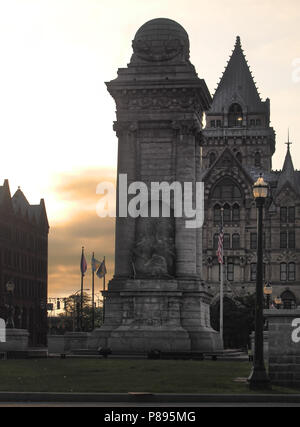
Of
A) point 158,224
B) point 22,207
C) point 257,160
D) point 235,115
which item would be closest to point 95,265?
point 158,224

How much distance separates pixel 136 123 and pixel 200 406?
33587 mm

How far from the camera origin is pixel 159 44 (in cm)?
5875

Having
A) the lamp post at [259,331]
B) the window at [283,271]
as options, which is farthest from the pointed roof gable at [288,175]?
the lamp post at [259,331]

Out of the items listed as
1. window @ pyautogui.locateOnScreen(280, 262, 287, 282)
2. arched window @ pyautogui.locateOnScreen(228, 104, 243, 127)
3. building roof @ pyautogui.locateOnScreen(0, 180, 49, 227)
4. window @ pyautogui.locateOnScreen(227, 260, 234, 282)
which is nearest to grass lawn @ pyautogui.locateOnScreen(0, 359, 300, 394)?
building roof @ pyautogui.locateOnScreen(0, 180, 49, 227)

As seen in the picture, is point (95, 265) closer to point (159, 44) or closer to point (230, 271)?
point (159, 44)

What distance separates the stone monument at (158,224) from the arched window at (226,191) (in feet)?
255

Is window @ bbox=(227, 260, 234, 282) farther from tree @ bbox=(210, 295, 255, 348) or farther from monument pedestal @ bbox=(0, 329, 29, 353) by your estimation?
monument pedestal @ bbox=(0, 329, 29, 353)

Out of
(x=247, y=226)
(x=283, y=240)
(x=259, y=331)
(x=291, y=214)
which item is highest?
(x=291, y=214)

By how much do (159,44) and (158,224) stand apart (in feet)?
37.3

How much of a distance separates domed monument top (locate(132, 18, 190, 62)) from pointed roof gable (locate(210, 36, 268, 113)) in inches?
3804

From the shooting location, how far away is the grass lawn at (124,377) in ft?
96.5

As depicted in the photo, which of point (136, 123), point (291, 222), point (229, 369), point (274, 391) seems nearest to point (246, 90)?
point (291, 222)

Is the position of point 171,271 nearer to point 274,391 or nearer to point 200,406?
point 274,391
